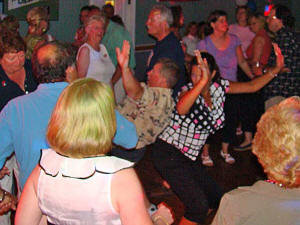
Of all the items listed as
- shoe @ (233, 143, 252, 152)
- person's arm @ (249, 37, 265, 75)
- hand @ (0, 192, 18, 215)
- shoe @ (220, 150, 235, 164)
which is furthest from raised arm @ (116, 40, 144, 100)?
shoe @ (233, 143, 252, 152)

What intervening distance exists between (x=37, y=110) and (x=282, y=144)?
113 cm

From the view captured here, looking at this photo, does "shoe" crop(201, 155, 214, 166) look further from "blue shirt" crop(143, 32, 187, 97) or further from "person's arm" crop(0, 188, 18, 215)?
"person's arm" crop(0, 188, 18, 215)

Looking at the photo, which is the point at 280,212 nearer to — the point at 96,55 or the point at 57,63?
the point at 57,63

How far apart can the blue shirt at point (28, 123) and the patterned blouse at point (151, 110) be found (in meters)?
0.93

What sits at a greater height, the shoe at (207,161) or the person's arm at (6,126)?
the person's arm at (6,126)

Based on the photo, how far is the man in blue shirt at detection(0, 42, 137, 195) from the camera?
2.06 metres

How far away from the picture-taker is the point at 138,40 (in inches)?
355

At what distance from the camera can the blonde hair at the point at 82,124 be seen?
4.99 feet

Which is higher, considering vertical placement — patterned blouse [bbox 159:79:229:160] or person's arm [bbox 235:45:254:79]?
person's arm [bbox 235:45:254:79]

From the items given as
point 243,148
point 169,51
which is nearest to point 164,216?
point 169,51

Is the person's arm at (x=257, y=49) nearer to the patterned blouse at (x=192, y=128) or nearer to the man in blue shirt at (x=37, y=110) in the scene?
the patterned blouse at (x=192, y=128)

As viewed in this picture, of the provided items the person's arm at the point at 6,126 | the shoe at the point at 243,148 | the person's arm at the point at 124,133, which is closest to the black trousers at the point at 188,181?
the person's arm at the point at 124,133

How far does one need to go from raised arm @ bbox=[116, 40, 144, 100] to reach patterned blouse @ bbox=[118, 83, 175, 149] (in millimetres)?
51

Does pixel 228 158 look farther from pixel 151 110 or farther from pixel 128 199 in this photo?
pixel 128 199
